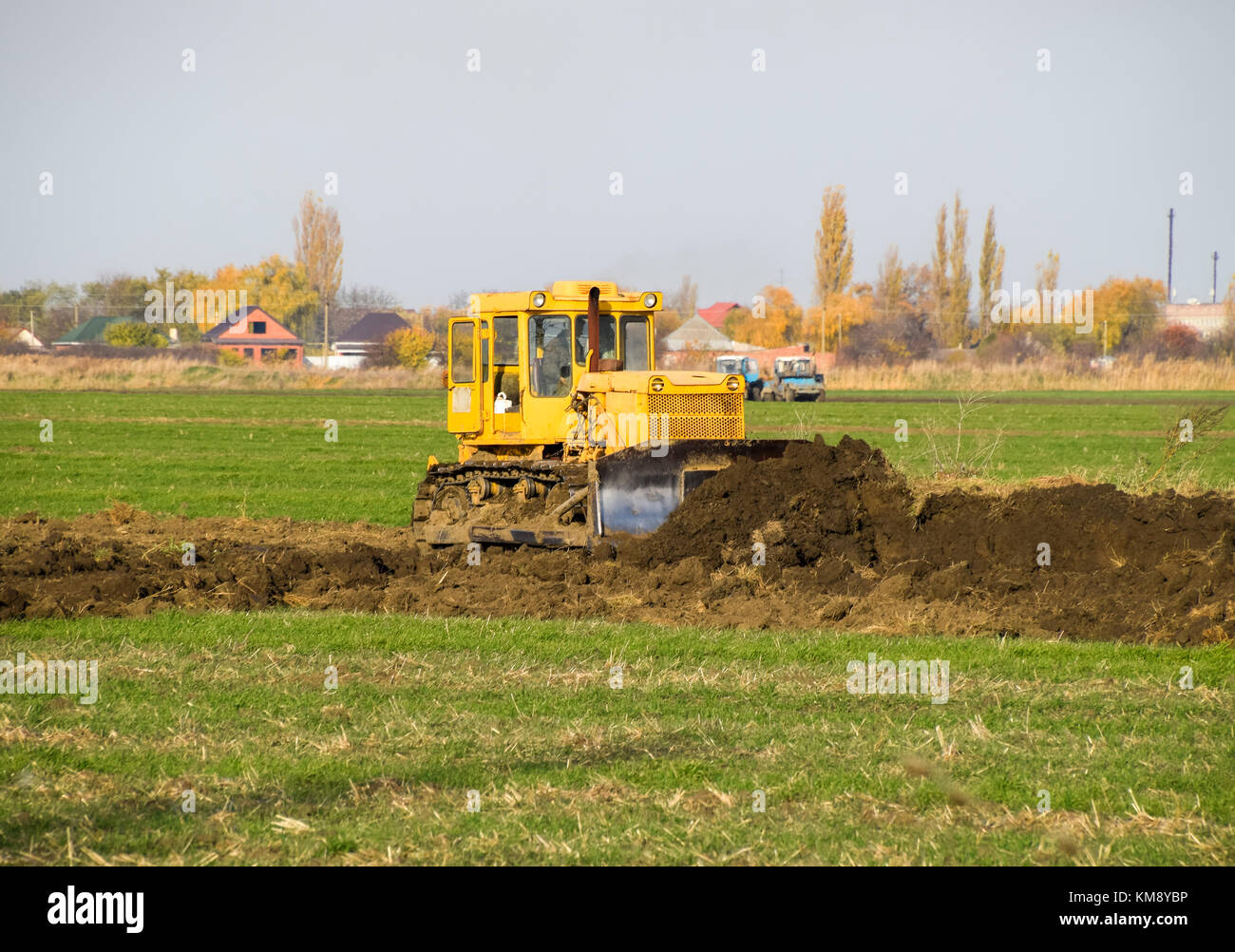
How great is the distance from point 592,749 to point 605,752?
114mm

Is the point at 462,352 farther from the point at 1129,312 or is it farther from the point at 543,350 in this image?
the point at 1129,312

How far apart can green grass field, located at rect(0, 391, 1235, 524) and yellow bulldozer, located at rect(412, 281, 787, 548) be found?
2738mm

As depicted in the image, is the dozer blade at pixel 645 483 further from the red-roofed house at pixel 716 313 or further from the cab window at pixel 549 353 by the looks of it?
the red-roofed house at pixel 716 313

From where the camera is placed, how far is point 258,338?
122 m

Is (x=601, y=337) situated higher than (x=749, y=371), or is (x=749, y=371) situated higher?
(x=601, y=337)

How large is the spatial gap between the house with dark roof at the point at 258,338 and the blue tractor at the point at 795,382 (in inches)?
2404

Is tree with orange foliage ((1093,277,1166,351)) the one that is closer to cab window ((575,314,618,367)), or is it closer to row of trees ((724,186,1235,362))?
row of trees ((724,186,1235,362))

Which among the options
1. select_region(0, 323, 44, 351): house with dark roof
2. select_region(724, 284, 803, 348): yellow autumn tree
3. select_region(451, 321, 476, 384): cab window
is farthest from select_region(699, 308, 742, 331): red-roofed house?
select_region(451, 321, 476, 384): cab window

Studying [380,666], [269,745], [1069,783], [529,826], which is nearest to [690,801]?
[529,826]

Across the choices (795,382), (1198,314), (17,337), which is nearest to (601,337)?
(795,382)

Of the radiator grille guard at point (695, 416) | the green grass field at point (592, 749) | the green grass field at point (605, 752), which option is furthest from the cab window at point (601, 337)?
the green grass field at point (605, 752)
